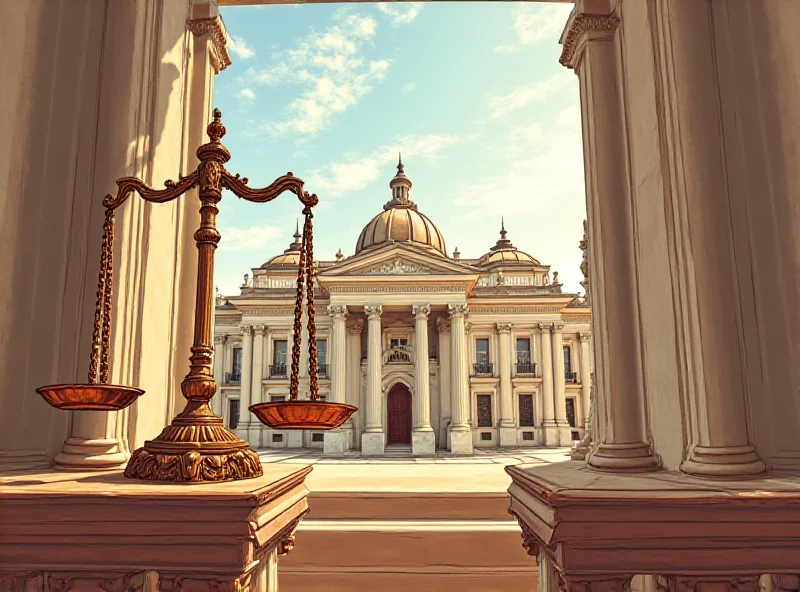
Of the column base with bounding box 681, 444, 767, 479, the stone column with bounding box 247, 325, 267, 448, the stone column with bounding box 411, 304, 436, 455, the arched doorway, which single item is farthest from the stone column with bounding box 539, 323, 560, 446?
the column base with bounding box 681, 444, 767, 479

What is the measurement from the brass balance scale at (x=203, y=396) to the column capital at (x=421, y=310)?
92.2 ft

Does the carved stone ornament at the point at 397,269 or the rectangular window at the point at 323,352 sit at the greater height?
the carved stone ornament at the point at 397,269

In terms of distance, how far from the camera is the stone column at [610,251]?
13.1ft

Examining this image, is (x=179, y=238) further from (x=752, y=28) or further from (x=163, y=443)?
(x=752, y=28)

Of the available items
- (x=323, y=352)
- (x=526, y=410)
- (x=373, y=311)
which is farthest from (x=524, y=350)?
(x=323, y=352)

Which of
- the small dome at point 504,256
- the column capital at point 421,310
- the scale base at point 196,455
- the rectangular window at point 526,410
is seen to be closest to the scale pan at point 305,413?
the scale base at point 196,455

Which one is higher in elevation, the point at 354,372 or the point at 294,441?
the point at 354,372

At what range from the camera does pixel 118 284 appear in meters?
3.58

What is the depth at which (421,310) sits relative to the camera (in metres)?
31.1

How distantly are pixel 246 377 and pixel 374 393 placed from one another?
29.1 feet

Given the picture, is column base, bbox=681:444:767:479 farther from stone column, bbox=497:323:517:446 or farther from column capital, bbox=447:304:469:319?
stone column, bbox=497:323:517:446

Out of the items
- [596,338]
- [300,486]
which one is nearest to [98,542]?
[300,486]

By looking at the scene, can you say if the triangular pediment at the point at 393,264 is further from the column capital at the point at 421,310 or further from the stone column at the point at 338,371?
the stone column at the point at 338,371

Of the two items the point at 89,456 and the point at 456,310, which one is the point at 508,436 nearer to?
the point at 456,310
